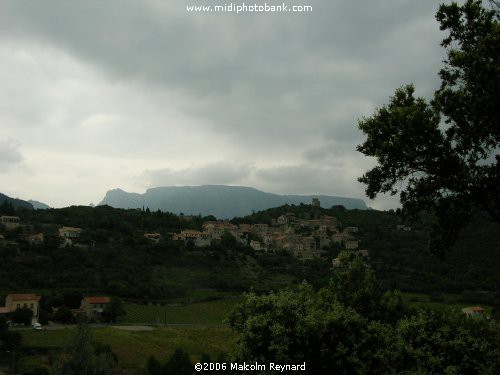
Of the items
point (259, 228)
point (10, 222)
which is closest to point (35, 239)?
point (10, 222)

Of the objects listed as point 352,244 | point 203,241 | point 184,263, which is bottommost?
point 184,263

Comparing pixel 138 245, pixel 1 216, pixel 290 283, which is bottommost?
pixel 290 283

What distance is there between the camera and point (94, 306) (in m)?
48.4

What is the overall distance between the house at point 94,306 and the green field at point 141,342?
680 cm

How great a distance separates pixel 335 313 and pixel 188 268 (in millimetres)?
66018

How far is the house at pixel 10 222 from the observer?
8167 cm

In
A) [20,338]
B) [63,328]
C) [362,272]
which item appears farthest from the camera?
[63,328]

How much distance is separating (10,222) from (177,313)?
157ft

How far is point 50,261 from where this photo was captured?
62.4 m

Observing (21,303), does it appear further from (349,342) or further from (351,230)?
(351,230)

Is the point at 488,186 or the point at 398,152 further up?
the point at 398,152

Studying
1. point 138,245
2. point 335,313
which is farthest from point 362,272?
point 138,245

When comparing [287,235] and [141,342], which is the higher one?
[287,235]

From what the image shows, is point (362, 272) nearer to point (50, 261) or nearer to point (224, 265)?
point (50, 261)
